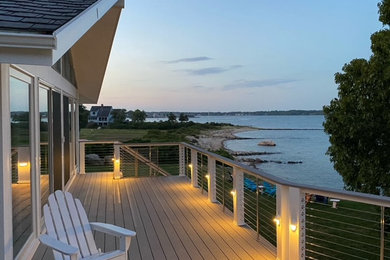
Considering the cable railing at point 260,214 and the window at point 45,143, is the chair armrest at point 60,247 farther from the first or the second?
the window at point 45,143

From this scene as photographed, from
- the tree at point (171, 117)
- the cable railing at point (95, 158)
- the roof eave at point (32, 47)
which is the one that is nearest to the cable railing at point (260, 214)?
the roof eave at point (32, 47)

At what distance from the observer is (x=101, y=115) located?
105 ft

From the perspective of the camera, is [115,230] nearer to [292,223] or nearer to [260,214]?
[292,223]

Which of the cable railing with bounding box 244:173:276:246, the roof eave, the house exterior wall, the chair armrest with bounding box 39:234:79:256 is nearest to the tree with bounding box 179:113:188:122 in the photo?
the cable railing with bounding box 244:173:276:246

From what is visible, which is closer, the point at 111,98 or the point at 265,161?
the point at 111,98

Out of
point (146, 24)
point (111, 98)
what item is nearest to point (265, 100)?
point (111, 98)

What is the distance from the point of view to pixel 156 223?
4.91m

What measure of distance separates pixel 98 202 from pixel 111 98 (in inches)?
999

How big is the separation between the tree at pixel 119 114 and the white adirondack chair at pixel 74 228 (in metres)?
27.2

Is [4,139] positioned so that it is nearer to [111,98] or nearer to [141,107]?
[111,98]

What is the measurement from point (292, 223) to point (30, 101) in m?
2.83

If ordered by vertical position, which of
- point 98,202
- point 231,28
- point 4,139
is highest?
point 231,28

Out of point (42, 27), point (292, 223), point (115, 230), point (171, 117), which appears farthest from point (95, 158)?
point (171, 117)

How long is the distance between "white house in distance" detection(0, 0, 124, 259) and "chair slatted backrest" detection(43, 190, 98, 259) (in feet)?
1.03
